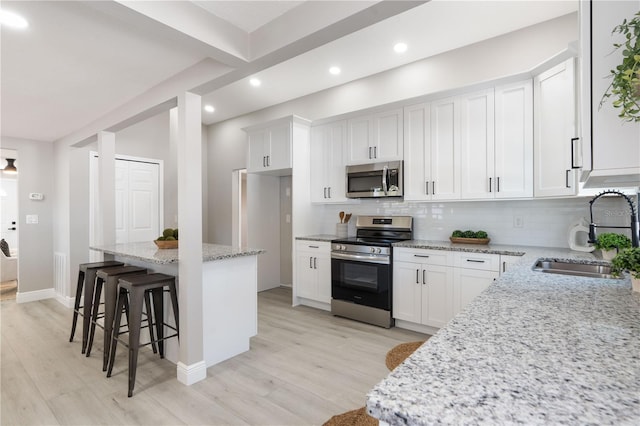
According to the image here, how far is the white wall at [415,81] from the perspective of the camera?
3002mm

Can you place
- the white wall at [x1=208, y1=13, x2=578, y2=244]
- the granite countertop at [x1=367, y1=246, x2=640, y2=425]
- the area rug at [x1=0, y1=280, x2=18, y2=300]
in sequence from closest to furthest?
the granite countertop at [x1=367, y1=246, x2=640, y2=425], the white wall at [x1=208, y1=13, x2=578, y2=244], the area rug at [x1=0, y1=280, x2=18, y2=300]

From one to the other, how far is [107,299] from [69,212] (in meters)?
2.76

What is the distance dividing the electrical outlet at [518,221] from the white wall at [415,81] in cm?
140

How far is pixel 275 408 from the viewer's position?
83.6 inches

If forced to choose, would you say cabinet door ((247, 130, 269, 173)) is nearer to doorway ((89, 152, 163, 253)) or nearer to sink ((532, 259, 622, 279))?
doorway ((89, 152, 163, 253))

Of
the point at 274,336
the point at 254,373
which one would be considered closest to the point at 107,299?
the point at 254,373

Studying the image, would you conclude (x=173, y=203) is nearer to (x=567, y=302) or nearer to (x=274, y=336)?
(x=274, y=336)

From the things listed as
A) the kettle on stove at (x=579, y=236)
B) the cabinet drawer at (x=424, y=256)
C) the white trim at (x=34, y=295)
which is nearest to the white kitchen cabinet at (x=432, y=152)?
the cabinet drawer at (x=424, y=256)

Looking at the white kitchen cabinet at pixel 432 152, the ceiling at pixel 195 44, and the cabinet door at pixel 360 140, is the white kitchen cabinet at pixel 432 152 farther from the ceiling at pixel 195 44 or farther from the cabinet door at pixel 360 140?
the ceiling at pixel 195 44

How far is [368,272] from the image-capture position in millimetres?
3615

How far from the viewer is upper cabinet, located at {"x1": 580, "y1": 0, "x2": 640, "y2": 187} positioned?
1.03 meters

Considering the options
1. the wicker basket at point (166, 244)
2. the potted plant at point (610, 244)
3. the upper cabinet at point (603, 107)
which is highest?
the upper cabinet at point (603, 107)

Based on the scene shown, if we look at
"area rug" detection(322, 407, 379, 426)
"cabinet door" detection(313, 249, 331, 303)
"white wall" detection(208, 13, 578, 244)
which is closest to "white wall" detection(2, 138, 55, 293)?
"white wall" detection(208, 13, 578, 244)

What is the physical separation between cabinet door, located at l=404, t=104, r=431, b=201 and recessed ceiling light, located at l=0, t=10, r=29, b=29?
3255 mm
